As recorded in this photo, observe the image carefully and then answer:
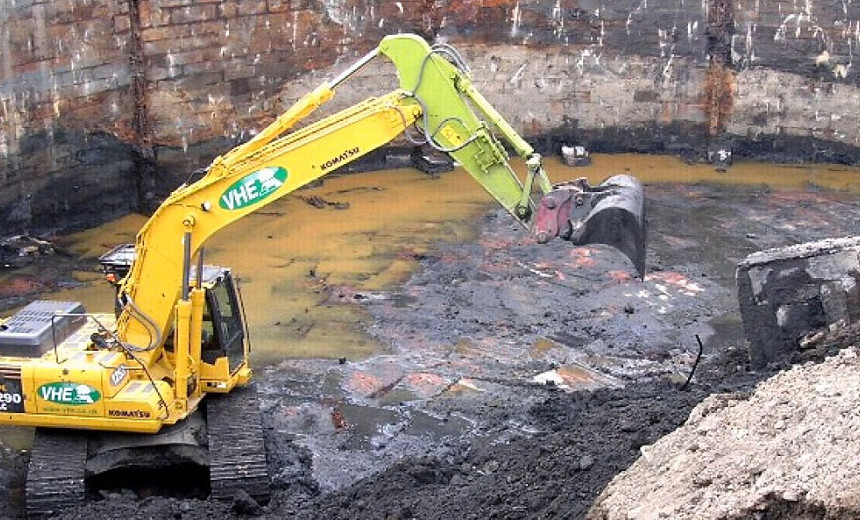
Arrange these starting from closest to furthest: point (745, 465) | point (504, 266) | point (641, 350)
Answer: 1. point (745, 465)
2. point (641, 350)
3. point (504, 266)

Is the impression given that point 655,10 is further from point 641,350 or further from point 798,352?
point 798,352

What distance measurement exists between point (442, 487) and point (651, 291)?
5.65 metres

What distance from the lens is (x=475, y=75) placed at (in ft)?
62.1

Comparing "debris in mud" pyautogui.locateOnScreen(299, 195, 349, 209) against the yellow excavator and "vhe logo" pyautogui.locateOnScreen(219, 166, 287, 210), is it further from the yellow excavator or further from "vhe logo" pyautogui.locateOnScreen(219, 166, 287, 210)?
"vhe logo" pyautogui.locateOnScreen(219, 166, 287, 210)

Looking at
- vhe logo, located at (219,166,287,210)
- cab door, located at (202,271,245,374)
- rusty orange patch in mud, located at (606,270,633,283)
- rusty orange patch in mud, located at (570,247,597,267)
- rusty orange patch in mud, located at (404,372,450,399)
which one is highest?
vhe logo, located at (219,166,287,210)

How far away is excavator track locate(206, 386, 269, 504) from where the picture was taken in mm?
8820

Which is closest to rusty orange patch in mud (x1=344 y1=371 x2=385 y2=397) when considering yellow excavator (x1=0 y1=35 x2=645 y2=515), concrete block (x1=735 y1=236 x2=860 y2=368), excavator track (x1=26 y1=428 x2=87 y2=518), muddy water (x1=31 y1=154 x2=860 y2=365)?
muddy water (x1=31 y1=154 x2=860 y2=365)

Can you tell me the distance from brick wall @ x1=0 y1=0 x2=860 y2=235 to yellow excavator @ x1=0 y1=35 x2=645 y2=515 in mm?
6871

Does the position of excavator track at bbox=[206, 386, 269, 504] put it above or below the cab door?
below

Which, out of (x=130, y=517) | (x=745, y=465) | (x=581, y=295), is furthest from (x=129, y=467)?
(x=581, y=295)

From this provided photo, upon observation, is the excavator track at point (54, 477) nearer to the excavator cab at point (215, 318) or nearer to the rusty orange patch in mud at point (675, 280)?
the excavator cab at point (215, 318)

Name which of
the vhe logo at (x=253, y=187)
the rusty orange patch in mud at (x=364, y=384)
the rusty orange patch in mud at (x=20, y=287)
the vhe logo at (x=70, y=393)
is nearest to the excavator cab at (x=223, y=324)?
the vhe logo at (x=253, y=187)

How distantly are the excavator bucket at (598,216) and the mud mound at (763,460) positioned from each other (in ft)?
4.69

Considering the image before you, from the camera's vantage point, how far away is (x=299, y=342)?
1238 centimetres
